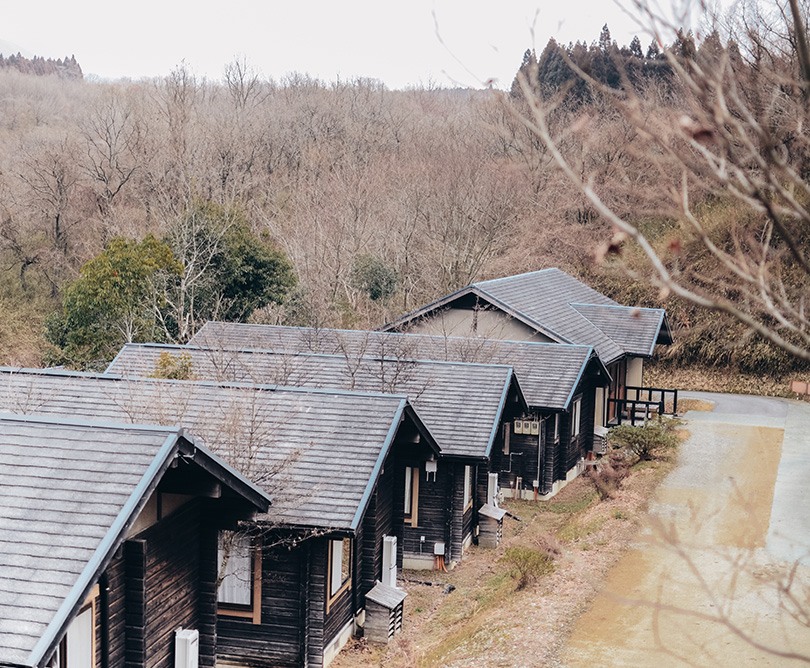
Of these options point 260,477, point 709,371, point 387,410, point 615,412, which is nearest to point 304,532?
point 260,477

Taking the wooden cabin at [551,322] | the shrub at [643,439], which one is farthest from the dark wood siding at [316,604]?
the shrub at [643,439]

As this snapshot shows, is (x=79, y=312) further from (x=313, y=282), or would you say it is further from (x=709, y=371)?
(x=709, y=371)

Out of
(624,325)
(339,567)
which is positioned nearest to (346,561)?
(339,567)

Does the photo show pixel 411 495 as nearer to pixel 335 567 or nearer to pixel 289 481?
pixel 335 567

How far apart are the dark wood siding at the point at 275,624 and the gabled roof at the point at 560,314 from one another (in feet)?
45.7

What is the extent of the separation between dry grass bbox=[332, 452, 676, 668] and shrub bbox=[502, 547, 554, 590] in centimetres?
10

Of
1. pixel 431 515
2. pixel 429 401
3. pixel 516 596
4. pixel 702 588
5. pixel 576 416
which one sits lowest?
pixel 516 596

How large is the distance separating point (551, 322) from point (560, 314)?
162 cm

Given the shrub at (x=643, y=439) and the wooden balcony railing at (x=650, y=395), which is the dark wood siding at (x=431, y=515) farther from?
the wooden balcony railing at (x=650, y=395)

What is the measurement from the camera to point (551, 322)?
27.0 meters

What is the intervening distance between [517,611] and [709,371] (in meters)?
27.8

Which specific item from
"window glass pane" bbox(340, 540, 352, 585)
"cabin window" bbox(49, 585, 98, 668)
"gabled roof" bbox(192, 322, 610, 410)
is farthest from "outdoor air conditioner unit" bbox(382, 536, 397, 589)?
"gabled roof" bbox(192, 322, 610, 410)

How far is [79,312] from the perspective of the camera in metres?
26.0

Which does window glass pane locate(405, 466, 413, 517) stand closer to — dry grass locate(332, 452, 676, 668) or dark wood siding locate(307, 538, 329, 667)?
dry grass locate(332, 452, 676, 668)
